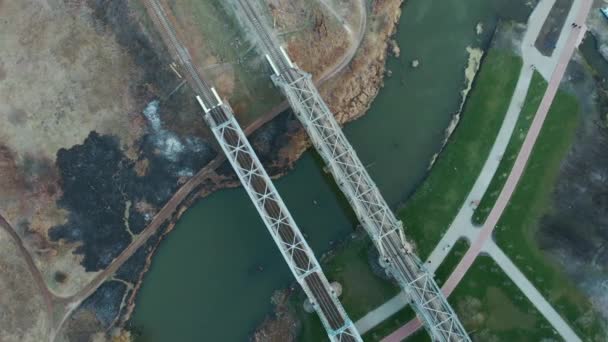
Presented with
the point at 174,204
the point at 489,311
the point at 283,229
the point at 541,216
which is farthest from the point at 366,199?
the point at 174,204

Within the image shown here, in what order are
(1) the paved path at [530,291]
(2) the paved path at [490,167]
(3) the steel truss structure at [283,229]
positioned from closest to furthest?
(3) the steel truss structure at [283,229] → (1) the paved path at [530,291] → (2) the paved path at [490,167]

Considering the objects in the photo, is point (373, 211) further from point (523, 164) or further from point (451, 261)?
point (523, 164)

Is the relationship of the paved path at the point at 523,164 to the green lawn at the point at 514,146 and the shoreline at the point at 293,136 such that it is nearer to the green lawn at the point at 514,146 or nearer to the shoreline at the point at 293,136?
the green lawn at the point at 514,146

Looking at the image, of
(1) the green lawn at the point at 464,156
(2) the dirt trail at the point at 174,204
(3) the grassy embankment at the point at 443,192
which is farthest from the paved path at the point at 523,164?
(2) the dirt trail at the point at 174,204

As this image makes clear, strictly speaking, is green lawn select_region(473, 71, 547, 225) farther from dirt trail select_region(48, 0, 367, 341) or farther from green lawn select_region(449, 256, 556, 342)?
dirt trail select_region(48, 0, 367, 341)

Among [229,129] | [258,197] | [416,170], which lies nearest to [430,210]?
[416,170]

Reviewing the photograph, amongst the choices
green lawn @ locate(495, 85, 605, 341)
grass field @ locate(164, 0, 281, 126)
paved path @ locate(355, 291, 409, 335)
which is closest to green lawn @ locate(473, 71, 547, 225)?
green lawn @ locate(495, 85, 605, 341)

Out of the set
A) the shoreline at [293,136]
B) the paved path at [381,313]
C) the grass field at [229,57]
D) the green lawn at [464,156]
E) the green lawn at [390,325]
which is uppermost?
the grass field at [229,57]
